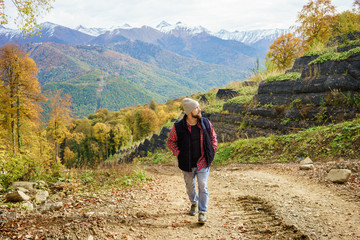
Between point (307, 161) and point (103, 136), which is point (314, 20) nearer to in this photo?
point (307, 161)

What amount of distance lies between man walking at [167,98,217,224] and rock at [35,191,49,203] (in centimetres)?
349

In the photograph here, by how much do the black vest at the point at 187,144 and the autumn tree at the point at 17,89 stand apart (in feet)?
61.9

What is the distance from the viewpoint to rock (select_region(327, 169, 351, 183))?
5441 millimetres

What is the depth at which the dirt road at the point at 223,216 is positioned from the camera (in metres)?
3.58

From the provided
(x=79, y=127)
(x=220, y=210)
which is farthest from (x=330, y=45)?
(x=79, y=127)

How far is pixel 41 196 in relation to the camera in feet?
17.9

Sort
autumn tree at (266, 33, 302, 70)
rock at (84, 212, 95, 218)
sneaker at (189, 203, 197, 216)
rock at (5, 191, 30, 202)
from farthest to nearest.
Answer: autumn tree at (266, 33, 302, 70), rock at (5, 191, 30, 202), sneaker at (189, 203, 197, 216), rock at (84, 212, 95, 218)

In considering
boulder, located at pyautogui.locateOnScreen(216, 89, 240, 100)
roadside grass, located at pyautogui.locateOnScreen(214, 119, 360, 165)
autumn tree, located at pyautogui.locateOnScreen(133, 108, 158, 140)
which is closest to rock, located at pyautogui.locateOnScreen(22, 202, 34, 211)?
roadside grass, located at pyautogui.locateOnScreen(214, 119, 360, 165)

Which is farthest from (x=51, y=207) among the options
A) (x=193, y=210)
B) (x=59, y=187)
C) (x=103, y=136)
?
(x=103, y=136)

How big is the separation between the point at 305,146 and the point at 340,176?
3220 mm

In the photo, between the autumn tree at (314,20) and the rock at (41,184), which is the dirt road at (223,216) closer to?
the rock at (41,184)

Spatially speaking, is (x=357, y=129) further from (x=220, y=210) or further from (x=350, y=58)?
(x=220, y=210)

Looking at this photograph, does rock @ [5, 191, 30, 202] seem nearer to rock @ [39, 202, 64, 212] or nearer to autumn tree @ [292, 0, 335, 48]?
rock @ [39, 202, 64, 212]

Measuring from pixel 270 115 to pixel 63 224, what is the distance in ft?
36.9
